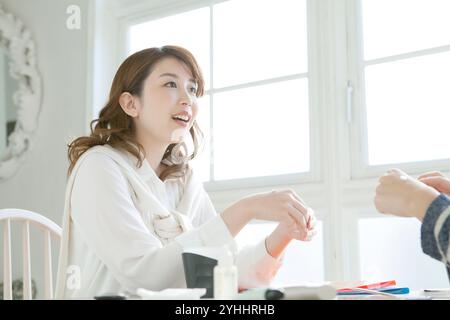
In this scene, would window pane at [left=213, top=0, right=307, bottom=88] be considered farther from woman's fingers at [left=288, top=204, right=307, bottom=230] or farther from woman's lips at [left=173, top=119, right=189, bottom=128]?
woman's fingers at [left=288, top=204, right=307, bottom=230]

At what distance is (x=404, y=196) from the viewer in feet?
2.93

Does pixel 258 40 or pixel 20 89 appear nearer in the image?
pixel 258 40

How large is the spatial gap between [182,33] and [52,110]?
25.3 inches

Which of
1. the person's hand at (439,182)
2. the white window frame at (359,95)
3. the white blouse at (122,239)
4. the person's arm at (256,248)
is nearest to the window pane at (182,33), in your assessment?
the white window frame at (359,95)

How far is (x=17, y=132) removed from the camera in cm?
278

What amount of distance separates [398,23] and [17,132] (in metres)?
1.64

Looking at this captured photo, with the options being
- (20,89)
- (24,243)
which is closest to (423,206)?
(24,243)

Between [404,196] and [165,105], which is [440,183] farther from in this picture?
[165,105]

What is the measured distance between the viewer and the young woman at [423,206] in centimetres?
73

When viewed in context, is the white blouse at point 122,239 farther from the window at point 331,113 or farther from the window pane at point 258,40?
the window pane at point 258,40

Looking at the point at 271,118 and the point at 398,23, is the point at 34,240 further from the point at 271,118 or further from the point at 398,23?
the point at 398,23

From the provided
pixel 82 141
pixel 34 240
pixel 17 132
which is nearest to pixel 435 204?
pixel 82 141

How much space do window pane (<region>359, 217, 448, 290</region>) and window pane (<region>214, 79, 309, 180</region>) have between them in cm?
32

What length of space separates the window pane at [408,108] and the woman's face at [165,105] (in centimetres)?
74
